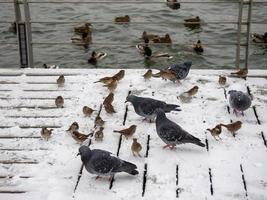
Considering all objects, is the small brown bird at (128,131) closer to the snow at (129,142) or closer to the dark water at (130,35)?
the snow at (129,142)

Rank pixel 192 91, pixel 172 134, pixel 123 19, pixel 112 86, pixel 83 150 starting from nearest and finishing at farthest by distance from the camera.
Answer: pixel 83 150 → pixel 172 134 → pixel 192 91 → pixel 112 86 → pixel 123 19

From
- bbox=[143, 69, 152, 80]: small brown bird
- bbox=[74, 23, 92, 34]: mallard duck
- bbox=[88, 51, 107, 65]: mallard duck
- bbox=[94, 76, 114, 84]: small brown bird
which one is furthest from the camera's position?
bbox=[74, 23, 92, 34]: mallard duck

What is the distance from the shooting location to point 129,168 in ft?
17.8

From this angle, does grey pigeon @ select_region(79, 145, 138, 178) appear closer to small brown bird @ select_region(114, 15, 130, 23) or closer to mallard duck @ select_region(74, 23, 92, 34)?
mallard duck @ select_region(74, 23, 92, 34)

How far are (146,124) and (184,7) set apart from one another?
1331 centimetres

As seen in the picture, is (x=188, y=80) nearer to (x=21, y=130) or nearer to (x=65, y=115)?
(x=65, y=115)

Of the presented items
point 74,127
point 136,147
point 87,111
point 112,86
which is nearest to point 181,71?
point 112,86

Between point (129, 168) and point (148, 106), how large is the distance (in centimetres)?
129

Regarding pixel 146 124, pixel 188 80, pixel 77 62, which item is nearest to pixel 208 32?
pixel 77 62

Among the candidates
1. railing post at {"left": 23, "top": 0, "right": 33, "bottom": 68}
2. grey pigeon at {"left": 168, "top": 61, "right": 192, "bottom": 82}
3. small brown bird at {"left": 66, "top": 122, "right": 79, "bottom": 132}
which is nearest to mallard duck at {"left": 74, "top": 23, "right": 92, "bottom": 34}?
railing post at {"left": 23, "top": 0, "right": 33, "bottom": 68}

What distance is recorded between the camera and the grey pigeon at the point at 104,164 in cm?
536

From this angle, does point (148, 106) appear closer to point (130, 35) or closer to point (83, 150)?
point (83, 150)

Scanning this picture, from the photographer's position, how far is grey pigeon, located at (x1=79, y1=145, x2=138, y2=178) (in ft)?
17.6

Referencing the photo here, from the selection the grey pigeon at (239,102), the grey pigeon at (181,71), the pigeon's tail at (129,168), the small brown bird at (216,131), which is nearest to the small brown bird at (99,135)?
the pigeon's tail at (129,168)
